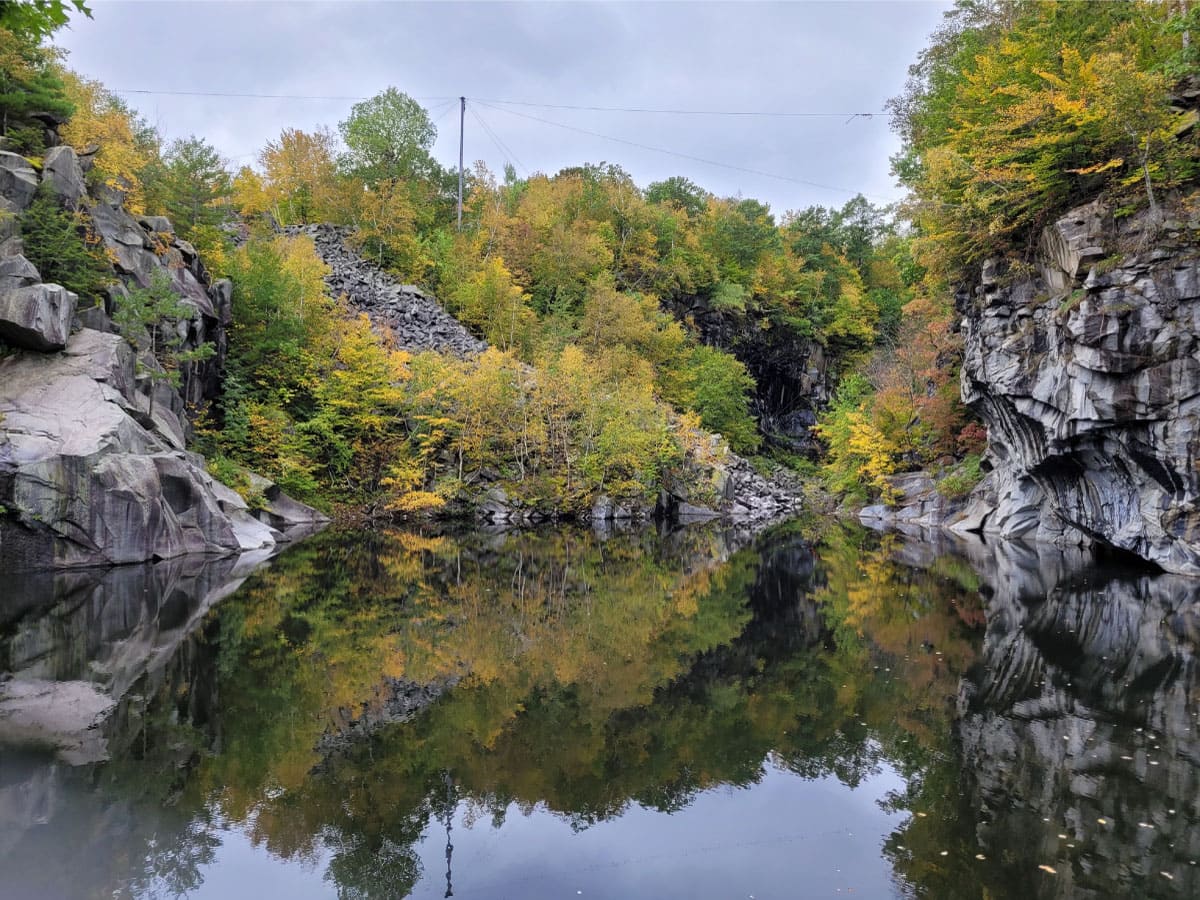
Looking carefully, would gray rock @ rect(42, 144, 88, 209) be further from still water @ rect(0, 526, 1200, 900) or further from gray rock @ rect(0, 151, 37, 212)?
still water @ rect(0, 526, 1200, 900)

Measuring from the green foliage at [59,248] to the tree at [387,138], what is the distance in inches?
1211

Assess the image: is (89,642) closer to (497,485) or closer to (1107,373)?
(1107,373)

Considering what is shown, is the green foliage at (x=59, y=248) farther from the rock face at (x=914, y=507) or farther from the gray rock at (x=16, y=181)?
the rock face at (x=914, y=507)

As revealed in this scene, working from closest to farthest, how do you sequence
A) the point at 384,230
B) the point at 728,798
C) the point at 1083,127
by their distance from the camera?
the point at 728,798 → the point at 1083,127 → the point at 384,230

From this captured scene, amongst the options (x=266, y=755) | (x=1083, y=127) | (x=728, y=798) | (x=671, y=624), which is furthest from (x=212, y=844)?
(x=1083, y=127)

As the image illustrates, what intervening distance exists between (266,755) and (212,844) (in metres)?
1.48

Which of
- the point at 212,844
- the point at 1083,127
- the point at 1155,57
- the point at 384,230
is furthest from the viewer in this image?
the point at 384,230

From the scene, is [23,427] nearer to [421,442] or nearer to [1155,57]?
[421,442]

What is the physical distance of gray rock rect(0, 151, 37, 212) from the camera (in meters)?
19.0

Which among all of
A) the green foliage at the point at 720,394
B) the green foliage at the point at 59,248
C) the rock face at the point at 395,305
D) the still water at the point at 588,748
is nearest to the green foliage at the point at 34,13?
the still water at the point at 588,748

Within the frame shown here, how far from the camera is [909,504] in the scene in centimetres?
3472

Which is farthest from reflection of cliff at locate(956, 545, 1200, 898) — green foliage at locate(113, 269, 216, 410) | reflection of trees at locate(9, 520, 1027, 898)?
green foliage at locate(113, 269, 216, 410)

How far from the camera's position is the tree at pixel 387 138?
4950 centimetres

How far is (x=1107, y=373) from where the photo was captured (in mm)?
17688
